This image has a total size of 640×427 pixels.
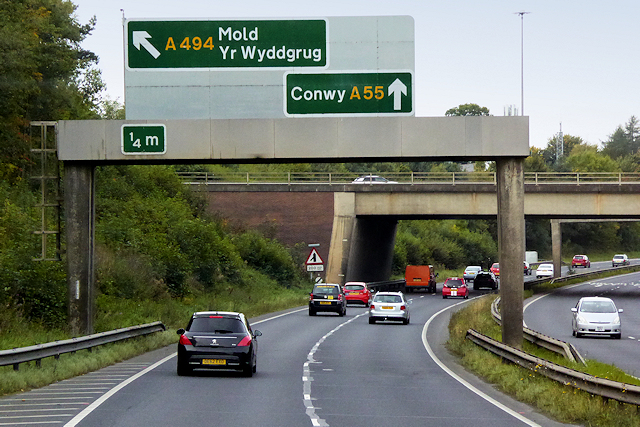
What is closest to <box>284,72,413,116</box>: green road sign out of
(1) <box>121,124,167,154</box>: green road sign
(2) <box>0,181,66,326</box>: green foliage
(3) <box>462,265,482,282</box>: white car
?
(1) <box>121,124,167,154</box>: green road sign

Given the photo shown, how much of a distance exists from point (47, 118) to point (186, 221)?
970 cm

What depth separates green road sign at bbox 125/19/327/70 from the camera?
23172 millimetres

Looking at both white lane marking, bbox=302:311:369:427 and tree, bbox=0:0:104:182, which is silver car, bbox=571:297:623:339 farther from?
tree, bbox=0:0:104:182

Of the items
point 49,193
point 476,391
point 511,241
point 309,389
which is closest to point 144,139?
point 309,389

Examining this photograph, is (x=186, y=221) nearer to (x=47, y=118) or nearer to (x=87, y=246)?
(x=47, y=118)

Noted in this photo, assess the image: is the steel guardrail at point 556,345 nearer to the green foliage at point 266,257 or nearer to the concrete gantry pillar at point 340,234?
the concrete gantry pillar at point 340,234

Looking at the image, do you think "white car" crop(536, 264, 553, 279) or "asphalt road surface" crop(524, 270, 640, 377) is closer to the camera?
"asphalt road surface" crop(524, 270, 640, 377)

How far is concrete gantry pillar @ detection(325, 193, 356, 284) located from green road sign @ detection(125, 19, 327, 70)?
1622 inches

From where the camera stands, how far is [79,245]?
2572cm

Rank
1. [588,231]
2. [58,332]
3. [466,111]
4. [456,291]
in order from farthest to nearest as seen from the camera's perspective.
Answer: [466,111], [588,231], [456,291], [58,332]

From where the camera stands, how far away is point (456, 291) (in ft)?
213

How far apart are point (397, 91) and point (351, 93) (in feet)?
3.87

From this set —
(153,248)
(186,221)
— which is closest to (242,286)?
(186,221)

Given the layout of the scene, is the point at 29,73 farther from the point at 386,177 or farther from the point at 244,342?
the point at 386,177
